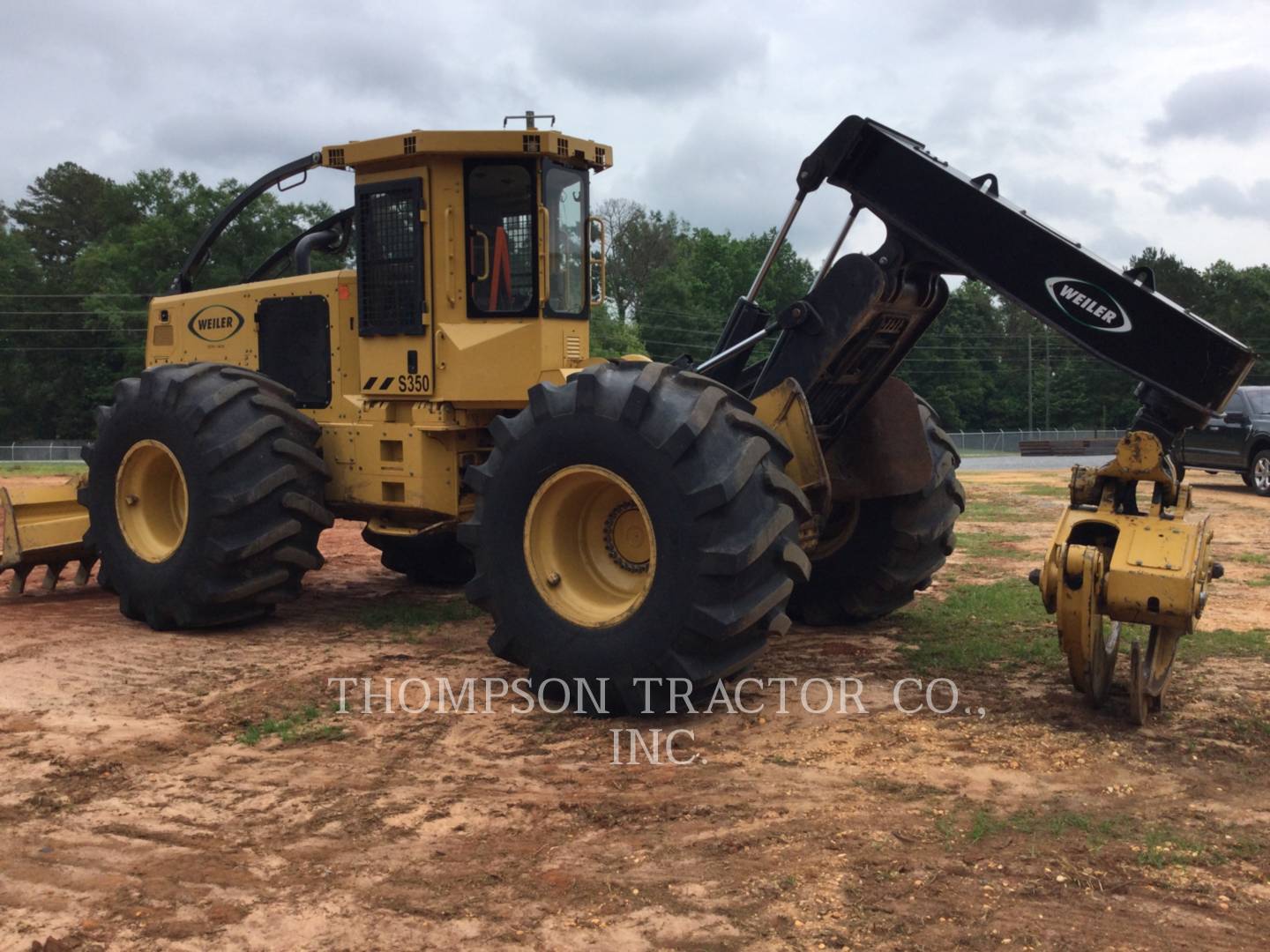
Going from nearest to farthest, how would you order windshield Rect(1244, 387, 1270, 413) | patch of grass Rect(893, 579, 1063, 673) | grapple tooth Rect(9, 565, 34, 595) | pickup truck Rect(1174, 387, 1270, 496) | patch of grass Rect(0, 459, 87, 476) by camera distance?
patch of grass Rect(893, 579, 1063, 673) < grapple tooth Rect(9, 565, 34, 595) < pickup truck Rect(1174, 387, 1270, 496) < windshield Rect(1244, 387, 1270, 413) < patch of grass Rect(0, 459, 87, 476)

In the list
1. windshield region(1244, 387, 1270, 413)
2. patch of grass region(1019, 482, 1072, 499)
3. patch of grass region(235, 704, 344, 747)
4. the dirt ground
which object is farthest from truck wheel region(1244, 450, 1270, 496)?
patch of grass region(235, 704, 344, 747)

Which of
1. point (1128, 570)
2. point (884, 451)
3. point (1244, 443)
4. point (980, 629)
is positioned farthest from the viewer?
point (1244, 443)

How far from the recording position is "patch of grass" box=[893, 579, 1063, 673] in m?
6.83

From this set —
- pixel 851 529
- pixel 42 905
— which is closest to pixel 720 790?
pixel 42 905

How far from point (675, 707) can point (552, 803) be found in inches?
47.0

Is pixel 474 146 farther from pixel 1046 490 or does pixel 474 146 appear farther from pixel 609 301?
pixel 609 301

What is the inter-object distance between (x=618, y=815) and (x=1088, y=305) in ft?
10.6

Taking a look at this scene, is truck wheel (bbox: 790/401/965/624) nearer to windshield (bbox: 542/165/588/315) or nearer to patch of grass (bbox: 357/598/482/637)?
windshield (bbox: 542/165/588/315)

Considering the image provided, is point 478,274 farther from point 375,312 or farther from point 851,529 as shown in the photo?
point 851,529

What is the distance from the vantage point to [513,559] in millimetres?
5910

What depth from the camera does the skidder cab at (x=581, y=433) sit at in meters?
5.35

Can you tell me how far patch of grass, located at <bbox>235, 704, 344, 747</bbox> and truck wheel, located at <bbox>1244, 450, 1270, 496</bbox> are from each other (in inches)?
651

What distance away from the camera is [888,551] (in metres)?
7.38

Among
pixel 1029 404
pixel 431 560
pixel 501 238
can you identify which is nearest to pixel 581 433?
pixel 501 238
